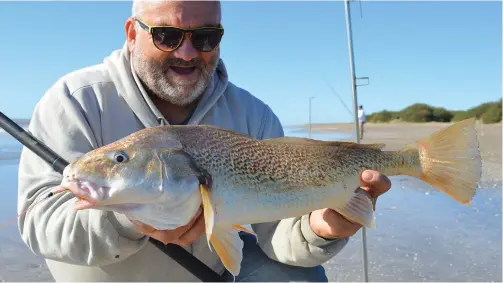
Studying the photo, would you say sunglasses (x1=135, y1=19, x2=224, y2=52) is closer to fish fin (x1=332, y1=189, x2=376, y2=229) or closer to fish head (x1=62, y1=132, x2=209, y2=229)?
fish head (x1=62, y1=132, x2=209, y2=229)

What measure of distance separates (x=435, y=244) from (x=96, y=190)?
14.9 feet

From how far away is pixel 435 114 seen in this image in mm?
36844

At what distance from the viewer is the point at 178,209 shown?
5.94 ft

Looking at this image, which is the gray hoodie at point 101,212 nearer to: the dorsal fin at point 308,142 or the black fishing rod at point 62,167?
the black fishing rod at point 62,167

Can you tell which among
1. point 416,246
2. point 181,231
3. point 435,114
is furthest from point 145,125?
point 435,114

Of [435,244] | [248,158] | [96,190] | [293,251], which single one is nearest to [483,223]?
[435,244]

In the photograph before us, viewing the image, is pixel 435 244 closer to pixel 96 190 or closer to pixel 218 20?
pixel 218 20

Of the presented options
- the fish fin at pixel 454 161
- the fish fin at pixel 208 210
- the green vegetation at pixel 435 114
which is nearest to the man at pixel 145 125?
the fish fin at pixel 454 161

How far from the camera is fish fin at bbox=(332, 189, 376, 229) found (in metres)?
2.16

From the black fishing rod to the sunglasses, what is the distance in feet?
2.78

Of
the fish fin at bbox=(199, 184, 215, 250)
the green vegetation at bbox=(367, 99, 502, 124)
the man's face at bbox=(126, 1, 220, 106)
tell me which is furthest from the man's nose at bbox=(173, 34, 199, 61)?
the green vegetation at bbox=(367, 99, 502, 124)

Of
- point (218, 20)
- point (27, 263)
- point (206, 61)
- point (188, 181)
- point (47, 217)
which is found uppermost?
point (218, 20)

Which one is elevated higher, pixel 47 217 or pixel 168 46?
pixel 168 46

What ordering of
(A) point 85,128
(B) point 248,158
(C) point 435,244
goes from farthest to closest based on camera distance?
(C) point 435,244 < (A) point 85,128 < (B) point 248,158
